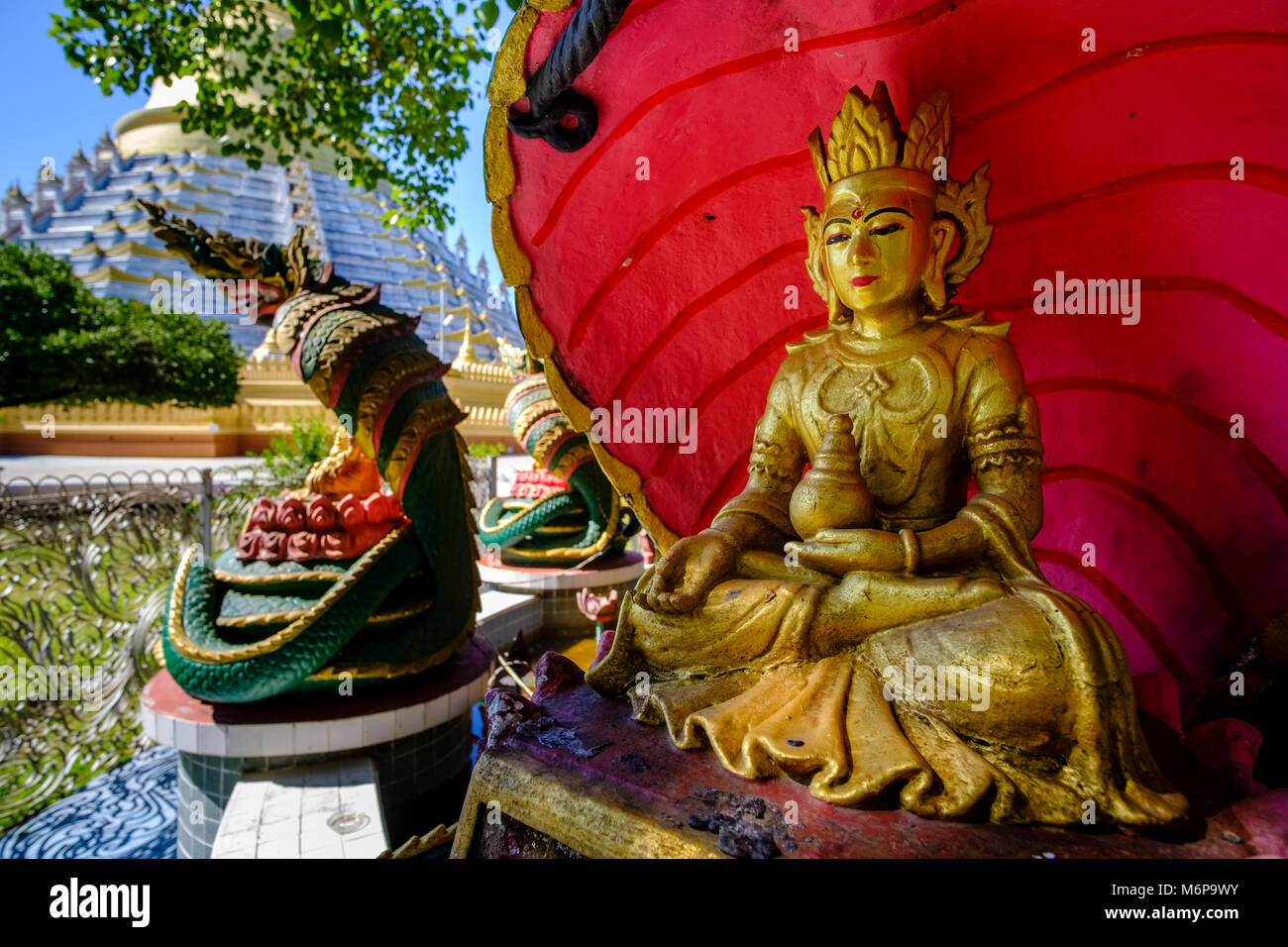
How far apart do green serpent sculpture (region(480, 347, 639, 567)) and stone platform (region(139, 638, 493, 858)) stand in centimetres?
298

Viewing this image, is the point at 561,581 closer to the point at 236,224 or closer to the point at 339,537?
the point at 339,537

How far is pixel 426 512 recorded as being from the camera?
381 cm

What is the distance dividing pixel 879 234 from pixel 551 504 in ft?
16.7

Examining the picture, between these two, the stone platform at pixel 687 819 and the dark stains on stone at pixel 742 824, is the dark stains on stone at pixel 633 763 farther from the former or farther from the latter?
the dark stains on stone at pixel 742 824

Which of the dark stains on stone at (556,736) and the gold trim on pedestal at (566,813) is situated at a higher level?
the dark stains on stone at (556,736)

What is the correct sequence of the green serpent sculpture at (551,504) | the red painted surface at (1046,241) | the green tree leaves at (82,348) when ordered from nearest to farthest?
the red painted surface at (1046,241) → the green serpent sculpture at (551,504) → the green tree leaves at (82,348)

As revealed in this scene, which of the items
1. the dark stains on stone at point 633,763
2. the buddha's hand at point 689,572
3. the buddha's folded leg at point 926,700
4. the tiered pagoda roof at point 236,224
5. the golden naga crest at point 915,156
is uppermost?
the tiered pagoda roof at point 236,224

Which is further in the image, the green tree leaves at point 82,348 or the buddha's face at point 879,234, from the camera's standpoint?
the green tree leaves at point 82,348

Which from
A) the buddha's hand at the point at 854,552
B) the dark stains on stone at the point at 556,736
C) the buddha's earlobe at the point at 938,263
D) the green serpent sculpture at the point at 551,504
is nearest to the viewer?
the dark stains on stone at the point at 556,736

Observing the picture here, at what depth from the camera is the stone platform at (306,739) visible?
128 inches

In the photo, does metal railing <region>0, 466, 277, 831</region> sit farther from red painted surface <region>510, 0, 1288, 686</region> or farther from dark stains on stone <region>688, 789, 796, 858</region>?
dark stains on stone <region>688, 789, 796, 858</region>

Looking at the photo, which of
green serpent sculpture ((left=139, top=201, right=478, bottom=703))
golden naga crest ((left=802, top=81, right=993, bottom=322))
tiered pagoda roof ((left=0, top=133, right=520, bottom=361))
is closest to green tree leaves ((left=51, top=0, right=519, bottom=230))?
green serpent sculpture ((left=139, top=201, right=478, bottom=703))

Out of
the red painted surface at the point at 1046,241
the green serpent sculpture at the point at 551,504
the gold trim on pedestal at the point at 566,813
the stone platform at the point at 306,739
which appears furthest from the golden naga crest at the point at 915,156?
the green serpent sculpture at the point at 551,504

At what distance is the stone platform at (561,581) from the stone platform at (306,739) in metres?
2.91
